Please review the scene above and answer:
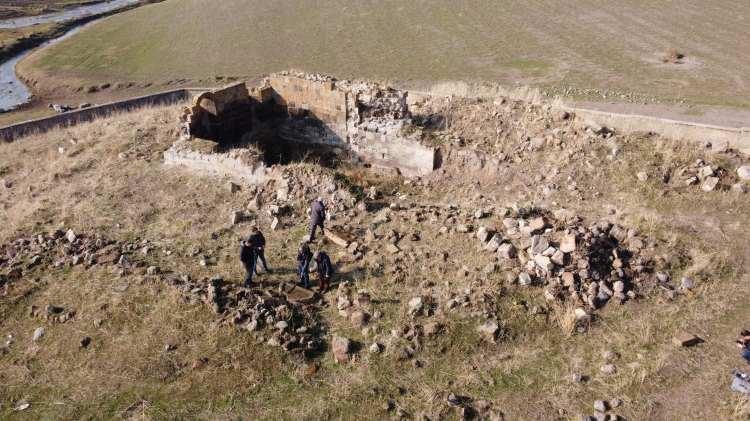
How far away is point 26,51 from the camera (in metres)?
39.7

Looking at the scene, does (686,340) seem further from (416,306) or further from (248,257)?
(248,257)

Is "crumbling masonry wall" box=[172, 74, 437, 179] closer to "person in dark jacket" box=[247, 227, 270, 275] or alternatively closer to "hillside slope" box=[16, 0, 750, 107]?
"person in dark jacket" box=[247, 227, 270, 275]

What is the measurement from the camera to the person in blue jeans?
6668 mm

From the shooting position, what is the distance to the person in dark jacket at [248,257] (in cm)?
840

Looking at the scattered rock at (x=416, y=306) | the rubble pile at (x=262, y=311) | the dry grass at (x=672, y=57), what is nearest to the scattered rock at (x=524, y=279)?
the scattered rock at (x=416, y=306)

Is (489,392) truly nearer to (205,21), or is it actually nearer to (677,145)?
(677,145)

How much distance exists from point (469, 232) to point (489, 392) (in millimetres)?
3396

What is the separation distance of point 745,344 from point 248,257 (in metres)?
7.55

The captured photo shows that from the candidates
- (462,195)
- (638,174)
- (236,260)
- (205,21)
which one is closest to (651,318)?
(638,174)

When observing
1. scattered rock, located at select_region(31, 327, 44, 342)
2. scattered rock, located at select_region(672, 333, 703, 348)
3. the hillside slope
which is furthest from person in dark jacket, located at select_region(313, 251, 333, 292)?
the hillside slope

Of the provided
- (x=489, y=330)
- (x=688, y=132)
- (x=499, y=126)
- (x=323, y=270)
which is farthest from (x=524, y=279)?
(x=688, y=132)

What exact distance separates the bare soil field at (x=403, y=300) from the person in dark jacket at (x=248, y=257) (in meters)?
0.36

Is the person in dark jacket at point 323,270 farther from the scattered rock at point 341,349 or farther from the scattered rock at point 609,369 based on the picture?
the scattered rock at point 609,369

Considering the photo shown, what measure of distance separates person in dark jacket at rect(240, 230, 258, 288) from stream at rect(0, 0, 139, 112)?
86.0 feet
